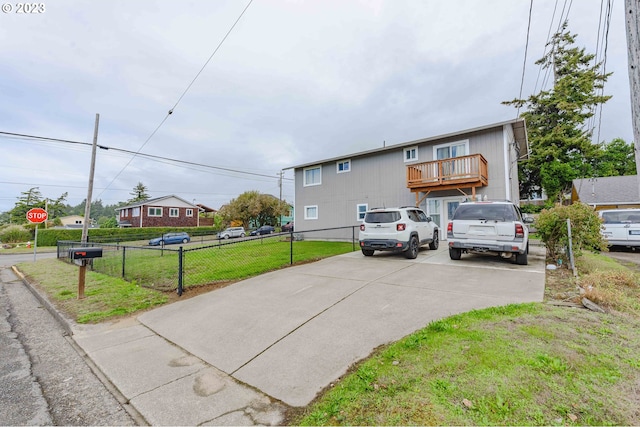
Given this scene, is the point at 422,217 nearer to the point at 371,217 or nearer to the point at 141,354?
the point at 371,217

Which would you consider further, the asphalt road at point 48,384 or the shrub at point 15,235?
the shrub at point 15,235

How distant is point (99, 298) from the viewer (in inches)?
234

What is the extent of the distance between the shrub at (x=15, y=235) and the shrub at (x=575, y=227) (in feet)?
138

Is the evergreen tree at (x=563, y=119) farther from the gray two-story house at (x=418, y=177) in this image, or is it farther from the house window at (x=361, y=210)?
the house window at (x=361, y=210)

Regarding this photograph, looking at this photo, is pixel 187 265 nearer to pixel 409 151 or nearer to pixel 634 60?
pixel 634 60

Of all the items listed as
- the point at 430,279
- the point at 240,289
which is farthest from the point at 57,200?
the point at 430,279

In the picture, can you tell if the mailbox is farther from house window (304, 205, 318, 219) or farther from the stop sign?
the stop sign

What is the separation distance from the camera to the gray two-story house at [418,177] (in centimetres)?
1232

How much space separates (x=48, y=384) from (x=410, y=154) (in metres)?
15.4

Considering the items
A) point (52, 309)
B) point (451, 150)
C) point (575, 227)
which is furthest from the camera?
point (451, 150)

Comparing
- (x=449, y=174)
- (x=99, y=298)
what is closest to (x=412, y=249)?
(x=449, y=174)

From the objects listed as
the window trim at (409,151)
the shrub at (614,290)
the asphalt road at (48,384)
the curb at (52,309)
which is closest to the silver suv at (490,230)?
the shrub at (614,290)

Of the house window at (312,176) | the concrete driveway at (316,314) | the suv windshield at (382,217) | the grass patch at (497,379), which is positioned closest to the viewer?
the grass patch at (497,379)

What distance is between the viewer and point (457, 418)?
1.81 metres
